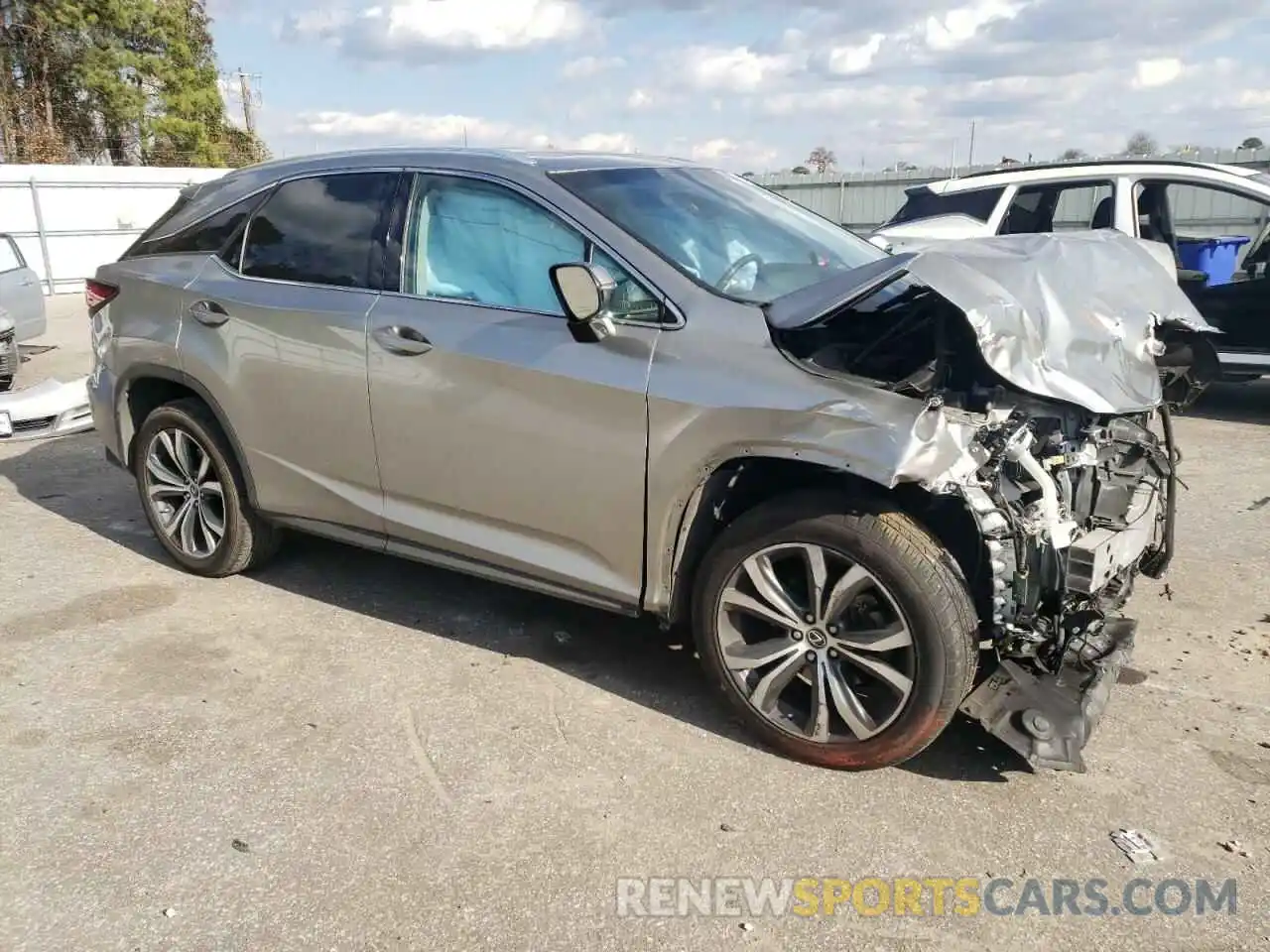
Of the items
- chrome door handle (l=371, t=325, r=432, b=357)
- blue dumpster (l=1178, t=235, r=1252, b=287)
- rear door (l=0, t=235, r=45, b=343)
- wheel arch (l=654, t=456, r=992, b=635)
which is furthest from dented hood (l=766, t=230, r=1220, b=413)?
rear door (l=0, t=235, r=45, b=343)

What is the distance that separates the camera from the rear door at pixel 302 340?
13.1 feet

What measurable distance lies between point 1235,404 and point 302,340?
7.78m

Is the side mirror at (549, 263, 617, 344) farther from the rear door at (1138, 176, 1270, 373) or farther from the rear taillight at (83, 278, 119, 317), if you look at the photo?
the rear door at (1138, 176, 1270, 373)

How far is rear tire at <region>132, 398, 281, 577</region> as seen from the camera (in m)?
4.62

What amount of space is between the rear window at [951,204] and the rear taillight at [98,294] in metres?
6.13

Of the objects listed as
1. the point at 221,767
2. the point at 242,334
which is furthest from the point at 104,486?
the point at 221,767

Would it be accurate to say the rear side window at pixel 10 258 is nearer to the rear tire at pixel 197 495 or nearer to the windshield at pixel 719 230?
the rear tire at pixel 197 495

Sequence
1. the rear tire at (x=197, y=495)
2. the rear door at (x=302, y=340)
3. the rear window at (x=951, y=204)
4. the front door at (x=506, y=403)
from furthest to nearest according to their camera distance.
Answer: the rear window at (x=951, y=204) < the rear tire at (x=197, y=495) < the rear door at (x=302, y=340) < the front door at (x=506, y=403)

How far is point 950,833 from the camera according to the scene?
9.51ft

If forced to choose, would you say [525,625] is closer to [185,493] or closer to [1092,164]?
[185,493]

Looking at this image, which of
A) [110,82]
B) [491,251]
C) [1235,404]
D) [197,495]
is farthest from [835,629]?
[110,82]

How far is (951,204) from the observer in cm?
858

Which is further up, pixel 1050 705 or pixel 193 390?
pixel 193 390

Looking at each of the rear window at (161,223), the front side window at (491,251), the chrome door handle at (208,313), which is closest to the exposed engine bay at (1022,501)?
the front side window at (491,251)
